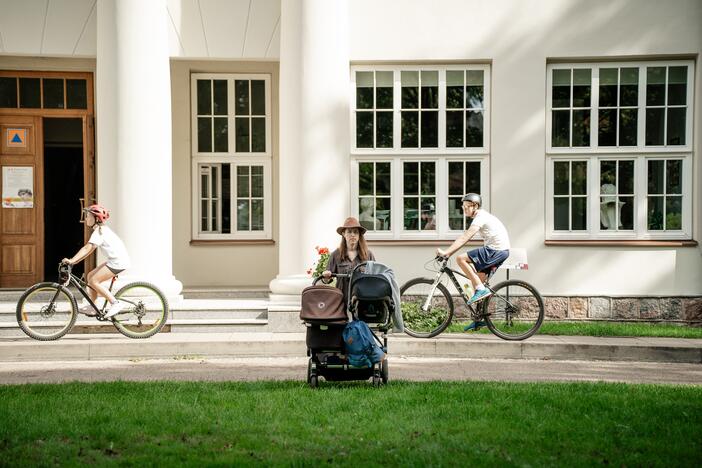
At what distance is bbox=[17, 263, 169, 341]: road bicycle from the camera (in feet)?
37.8

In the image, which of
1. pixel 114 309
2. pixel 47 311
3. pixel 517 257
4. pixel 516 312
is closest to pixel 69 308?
pixel 47 311

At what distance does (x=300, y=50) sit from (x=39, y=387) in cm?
674

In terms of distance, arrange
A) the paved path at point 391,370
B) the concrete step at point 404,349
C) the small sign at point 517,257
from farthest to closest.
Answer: the small sign at point 517,257, the concrete step at point 404,349, the paved path at point 391,370

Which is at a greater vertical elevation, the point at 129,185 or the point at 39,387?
the point at 129,185

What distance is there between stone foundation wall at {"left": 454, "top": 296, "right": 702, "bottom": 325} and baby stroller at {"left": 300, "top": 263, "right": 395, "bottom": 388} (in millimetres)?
6037

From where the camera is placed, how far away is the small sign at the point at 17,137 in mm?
14648

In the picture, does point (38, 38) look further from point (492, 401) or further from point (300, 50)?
point (492, 401)

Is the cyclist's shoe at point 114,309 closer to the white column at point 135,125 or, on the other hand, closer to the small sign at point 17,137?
the white column at point 135,125

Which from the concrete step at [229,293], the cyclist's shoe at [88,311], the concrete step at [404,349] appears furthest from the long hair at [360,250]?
the concrete step at [229,293]

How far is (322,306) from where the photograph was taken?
799 centimetres

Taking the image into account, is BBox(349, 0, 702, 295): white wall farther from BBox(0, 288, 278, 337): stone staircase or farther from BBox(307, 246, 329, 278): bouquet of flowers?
BBox(0, 288, 278, 337): stone staircase

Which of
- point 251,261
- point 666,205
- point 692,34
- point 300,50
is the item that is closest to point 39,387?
point 300,50

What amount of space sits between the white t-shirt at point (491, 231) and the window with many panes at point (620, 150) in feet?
7.50

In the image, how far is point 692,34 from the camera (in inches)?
525
